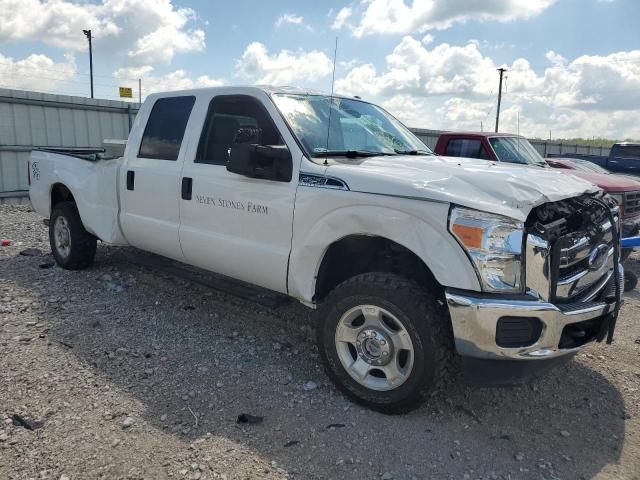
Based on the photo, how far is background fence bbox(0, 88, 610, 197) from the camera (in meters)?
12.4

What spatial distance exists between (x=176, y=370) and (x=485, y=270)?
7.51 feet

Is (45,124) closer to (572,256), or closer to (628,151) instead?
(572,256)

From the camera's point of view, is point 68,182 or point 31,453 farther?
point 68,182

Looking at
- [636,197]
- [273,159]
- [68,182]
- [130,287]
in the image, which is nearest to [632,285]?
[636,197]

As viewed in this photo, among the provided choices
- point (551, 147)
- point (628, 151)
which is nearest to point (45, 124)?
point (628, 151)

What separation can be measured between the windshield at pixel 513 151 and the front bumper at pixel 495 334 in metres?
6.08

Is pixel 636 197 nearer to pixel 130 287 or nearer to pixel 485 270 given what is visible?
pixel 485 270

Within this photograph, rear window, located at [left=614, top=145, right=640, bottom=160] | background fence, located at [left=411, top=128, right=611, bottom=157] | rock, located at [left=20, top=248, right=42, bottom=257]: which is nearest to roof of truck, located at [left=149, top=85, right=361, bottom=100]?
rock, located at [left=20, top=248, right=42, bottom=257]

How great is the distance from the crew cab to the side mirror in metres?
14.1

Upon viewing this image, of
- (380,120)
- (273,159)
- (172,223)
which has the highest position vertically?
(380,120)

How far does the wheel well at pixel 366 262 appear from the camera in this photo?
134 inches

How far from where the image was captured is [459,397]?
3.62 metres

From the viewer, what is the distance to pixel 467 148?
9008 millimetres

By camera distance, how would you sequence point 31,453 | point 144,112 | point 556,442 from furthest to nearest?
1. point 144,112
2. point 556,442
3. point 31,453
